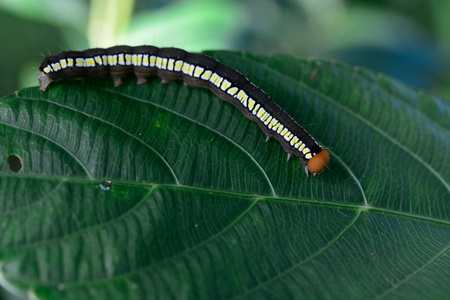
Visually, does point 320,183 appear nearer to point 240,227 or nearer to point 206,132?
point 240,227

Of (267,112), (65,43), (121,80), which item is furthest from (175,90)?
(65,43)

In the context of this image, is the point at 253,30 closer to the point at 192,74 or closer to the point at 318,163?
the point at 192,74

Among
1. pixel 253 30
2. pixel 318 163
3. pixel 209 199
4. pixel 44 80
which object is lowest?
pixel 318 163

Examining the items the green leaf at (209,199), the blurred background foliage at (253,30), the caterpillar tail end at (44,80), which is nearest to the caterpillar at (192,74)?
the caterpillar tail end at (44,80)

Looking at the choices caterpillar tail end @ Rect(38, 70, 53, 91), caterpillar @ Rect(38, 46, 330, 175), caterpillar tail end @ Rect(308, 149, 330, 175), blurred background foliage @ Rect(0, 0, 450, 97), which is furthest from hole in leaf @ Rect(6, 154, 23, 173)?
caterpillar tail end @ Rect(308, 149, 330, 175)

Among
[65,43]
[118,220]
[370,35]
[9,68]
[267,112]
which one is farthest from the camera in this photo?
[9,68]

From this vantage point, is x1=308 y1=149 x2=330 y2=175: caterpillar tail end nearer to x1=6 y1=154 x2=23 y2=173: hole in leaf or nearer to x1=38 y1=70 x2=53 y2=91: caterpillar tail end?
x1=6 y1=154 x2=23 y2=173: hole in leaf

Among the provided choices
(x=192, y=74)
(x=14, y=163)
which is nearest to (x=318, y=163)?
(x=192, y=74)
